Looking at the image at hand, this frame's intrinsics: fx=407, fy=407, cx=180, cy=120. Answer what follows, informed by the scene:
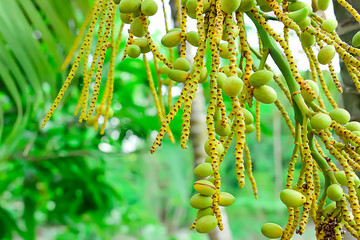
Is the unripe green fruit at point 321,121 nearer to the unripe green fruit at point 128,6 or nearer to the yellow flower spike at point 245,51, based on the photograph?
the yellow flower spike at point 245,51

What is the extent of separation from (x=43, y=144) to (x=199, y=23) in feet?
5.04

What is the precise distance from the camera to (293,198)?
0.39 metres

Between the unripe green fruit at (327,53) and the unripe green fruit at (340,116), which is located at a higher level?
the unripe green fruit at (327,53)

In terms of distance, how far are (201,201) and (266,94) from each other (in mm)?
124

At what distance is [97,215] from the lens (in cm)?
194

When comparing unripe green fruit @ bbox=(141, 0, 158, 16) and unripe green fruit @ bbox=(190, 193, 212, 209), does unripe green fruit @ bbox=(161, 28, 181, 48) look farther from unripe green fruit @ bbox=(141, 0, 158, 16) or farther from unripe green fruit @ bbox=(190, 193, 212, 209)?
unripe green fruit @ bbox=(190, 193, 212, 209)

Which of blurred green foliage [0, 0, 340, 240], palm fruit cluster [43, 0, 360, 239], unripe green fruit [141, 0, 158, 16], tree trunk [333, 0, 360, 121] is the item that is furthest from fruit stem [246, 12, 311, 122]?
blurred green foliage [0, 0, 340, 240]

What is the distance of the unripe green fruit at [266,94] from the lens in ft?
1.31

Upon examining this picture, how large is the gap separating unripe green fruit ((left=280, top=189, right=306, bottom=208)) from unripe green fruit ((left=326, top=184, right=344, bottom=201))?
3 cm

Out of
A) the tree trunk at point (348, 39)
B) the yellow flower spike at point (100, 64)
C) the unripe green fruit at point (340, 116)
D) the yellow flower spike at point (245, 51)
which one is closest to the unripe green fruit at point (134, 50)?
the yellow flower spike at point (100, 64)

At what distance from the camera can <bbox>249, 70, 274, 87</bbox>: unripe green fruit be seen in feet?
1.30

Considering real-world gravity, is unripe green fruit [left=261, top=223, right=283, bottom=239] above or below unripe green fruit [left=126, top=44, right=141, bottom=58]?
below

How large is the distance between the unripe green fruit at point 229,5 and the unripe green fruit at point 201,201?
185 millimetres

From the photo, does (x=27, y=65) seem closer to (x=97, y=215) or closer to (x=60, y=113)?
(x=60, y=113)
